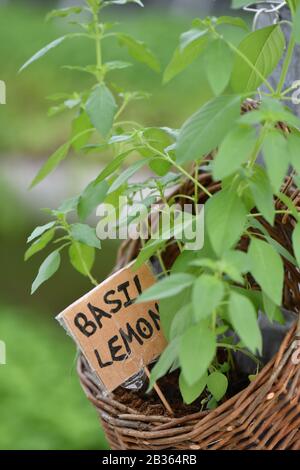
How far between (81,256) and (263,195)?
33 centimetres

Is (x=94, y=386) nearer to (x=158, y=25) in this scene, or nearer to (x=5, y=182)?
(x=5, y=182)

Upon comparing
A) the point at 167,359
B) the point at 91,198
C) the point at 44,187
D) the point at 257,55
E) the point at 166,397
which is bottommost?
the point at 44,187

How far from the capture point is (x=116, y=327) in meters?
0.88

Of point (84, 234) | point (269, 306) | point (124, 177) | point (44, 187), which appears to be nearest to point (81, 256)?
point (84, 234)

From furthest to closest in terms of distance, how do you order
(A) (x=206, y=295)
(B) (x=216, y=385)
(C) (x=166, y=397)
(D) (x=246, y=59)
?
(C) (x=166, y=397) → (B) (x=216, y=385) → (D) (x=246, y=59) → (A) (x=206, y=295)

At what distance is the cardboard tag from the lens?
86 centimetres

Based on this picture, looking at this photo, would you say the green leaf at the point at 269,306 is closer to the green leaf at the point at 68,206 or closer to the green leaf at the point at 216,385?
the green leaf at the point at 216,385

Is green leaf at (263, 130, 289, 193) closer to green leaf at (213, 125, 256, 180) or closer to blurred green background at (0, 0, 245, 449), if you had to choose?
green leaf at (213, 125, 256, 180)

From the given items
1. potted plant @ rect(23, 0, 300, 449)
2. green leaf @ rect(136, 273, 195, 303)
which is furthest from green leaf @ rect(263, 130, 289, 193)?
green leaf @ rect(136, 273, 195, 303)

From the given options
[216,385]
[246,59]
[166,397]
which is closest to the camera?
[246,59]

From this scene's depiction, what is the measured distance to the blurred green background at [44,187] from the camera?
77.0 inches

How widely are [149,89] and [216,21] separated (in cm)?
273

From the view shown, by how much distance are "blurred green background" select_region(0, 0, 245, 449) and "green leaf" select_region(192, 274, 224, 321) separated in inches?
50.4

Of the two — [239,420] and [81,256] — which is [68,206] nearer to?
[81,256]
